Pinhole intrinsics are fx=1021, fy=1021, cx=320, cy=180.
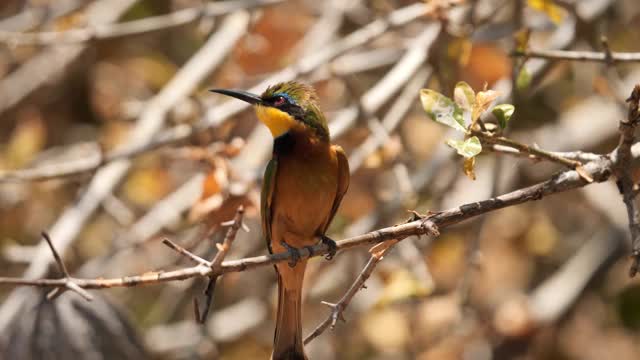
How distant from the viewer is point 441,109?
221 centimetres

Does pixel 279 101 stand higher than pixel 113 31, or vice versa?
pixel 113 31

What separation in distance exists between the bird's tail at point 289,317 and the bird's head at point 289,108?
17.6 inches

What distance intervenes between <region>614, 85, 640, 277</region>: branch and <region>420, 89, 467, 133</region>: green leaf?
1.08ft

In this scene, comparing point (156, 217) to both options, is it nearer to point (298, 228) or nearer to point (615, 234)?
point (298, 228)

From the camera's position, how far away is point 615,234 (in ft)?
13.6

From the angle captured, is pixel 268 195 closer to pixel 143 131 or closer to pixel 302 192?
pixel 302 192

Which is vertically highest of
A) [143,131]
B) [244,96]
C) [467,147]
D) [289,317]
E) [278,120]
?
[467,147]

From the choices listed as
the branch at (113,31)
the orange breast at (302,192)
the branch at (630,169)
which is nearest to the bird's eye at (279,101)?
the orange breast at (302,192)

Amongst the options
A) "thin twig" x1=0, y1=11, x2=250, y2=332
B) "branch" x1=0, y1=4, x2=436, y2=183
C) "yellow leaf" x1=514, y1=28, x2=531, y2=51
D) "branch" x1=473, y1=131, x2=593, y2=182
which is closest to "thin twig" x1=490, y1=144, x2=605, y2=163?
"branch" x1=473, y1=131, x2=593, y2=182

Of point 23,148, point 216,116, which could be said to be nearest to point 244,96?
point 216,116

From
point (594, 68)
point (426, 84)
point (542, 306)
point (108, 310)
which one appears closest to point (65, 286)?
point (108, 310)

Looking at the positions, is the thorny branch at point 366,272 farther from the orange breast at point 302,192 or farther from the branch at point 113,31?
the branch at point 113,31

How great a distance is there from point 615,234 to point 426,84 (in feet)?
3.87

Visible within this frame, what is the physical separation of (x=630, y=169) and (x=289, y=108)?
1.33 m
